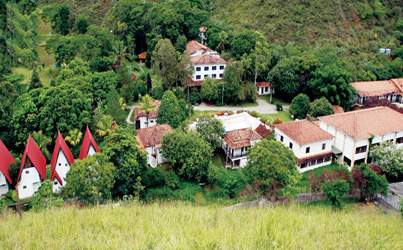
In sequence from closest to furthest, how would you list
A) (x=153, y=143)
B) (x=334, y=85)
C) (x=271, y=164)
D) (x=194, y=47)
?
(x=271, y=164), (x=153, y=143), (x=334, y=85), (x=194, y=47)

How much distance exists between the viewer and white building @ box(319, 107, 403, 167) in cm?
2655

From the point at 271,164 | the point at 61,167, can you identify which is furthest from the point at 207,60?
the point at 61,167

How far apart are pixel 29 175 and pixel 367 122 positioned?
25314 millimetres

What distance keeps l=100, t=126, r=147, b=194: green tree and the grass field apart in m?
12.7

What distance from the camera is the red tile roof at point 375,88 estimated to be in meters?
37.1

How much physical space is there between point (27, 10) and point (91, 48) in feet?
125

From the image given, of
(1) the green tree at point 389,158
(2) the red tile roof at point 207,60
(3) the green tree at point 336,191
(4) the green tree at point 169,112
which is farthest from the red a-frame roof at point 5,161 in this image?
(1) the green tree at point 389,158

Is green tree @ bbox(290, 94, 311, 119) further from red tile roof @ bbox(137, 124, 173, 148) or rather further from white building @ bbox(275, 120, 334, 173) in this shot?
red tile roof @ bbox(137, 124, 173, 148)

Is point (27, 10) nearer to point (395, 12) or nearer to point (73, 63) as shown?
point (73, 63)

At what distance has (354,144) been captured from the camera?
26141mm

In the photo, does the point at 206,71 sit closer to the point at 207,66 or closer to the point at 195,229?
the point at 207,66

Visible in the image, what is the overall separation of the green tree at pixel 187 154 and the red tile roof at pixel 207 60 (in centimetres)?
1650

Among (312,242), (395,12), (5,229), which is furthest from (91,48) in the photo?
(395,12)

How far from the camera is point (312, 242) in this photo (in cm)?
686
